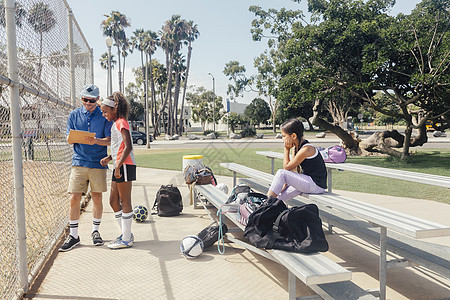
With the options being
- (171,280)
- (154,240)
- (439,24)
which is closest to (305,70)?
(439,24)

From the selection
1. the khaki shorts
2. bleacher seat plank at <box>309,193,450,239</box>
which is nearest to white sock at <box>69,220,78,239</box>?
the khaki shorts

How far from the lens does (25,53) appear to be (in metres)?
3.70

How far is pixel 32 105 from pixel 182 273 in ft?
8.91

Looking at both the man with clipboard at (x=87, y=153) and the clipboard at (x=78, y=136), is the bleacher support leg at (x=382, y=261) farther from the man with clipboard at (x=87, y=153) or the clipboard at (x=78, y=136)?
the clipboard at (x=78, y=136)

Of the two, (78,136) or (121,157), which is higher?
(78,136)

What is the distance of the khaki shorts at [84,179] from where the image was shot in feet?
14.5

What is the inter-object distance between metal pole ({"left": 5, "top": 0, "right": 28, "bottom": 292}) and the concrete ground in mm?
355

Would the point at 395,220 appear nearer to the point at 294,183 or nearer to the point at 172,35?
the point at 294,183

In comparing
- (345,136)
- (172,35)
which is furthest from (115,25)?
(345,136)

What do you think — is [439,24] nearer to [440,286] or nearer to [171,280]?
[440,286]

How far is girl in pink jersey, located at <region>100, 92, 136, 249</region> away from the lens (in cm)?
423

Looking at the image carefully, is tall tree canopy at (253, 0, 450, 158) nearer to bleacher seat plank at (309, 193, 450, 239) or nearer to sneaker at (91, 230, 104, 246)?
bleacher seat plank at (309, 193, 450, 239)

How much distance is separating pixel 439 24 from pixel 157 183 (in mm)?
12927

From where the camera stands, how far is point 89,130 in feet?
15.1
